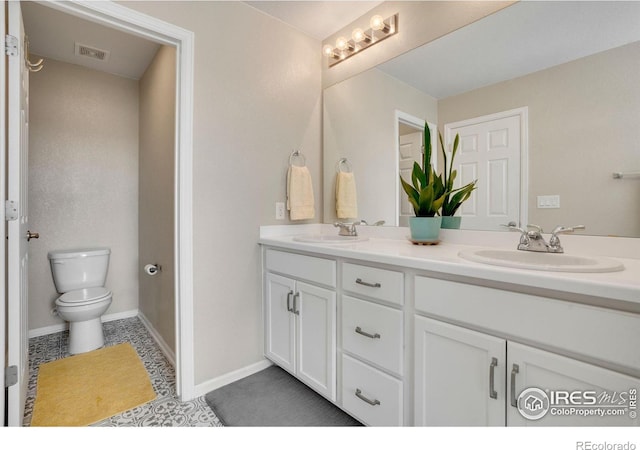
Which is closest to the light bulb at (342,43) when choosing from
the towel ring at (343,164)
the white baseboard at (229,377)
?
the towel ring at (343,164)

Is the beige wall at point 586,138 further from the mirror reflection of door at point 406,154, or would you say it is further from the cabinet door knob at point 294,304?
the cabinet door knob at point 294,304

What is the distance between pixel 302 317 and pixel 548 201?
126 cm

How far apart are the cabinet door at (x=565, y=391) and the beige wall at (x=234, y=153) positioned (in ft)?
4.66

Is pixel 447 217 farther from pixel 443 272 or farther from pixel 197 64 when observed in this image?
pixel 197 64

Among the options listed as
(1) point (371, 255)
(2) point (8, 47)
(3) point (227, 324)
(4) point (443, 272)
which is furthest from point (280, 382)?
(2) point (8, 47)

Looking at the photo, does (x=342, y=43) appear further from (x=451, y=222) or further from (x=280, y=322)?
(x=280, y=322)

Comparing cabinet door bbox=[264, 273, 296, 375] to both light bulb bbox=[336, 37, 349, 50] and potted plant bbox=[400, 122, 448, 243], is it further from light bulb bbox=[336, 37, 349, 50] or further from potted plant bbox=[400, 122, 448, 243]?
light bulb bbox=[336, 37, 349, 50]

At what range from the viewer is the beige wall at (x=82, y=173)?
249cm

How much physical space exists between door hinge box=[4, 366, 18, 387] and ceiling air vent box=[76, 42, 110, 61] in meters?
2.28

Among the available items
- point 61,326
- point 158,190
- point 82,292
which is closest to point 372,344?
point 158,190

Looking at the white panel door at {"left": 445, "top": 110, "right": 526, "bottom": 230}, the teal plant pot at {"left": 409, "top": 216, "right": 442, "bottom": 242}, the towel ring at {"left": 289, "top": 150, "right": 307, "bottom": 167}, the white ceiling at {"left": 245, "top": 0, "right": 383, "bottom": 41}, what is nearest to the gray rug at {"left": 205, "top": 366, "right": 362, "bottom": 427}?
the teal plant pot at {"left": 409, "top": 216, "right": 442, "bottom": 242}

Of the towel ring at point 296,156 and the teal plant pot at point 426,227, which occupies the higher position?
→ the towel ring at point 296,156

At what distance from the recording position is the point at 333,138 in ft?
7.18

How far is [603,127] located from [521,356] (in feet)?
3.07
